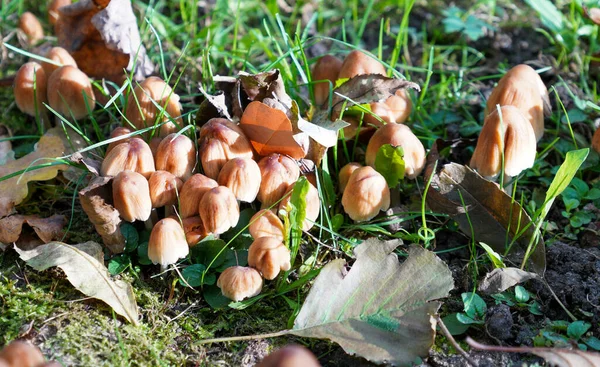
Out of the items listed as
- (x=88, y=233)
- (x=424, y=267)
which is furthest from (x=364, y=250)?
(x=88, y=233)

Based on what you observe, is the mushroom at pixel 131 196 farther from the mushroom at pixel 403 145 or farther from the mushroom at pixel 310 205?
the mushroom at pixel 403 145

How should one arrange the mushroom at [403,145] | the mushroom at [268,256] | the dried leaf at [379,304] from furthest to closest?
1. the mushroom at [403,145]
2. the mushroom at [268,256]
3. the dried leaf at [379,304]

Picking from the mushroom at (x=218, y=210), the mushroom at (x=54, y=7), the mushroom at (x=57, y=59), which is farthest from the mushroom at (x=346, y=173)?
the mushroom at (x=54, y=7)

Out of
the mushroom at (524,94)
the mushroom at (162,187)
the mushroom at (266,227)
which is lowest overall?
the mushroom at (266,227)

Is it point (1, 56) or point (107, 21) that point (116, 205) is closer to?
point (107, 21)

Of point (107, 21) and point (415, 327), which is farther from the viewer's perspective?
point (107, 21)

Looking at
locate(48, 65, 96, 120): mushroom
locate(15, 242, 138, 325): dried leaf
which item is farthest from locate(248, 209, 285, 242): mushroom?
locate(48, 65, 96, 120): mushroom

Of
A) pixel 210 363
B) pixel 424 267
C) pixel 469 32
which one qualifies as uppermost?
pixel 469 32

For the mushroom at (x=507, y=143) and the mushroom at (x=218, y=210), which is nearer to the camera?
the mushroom at (x=218, y=210)
